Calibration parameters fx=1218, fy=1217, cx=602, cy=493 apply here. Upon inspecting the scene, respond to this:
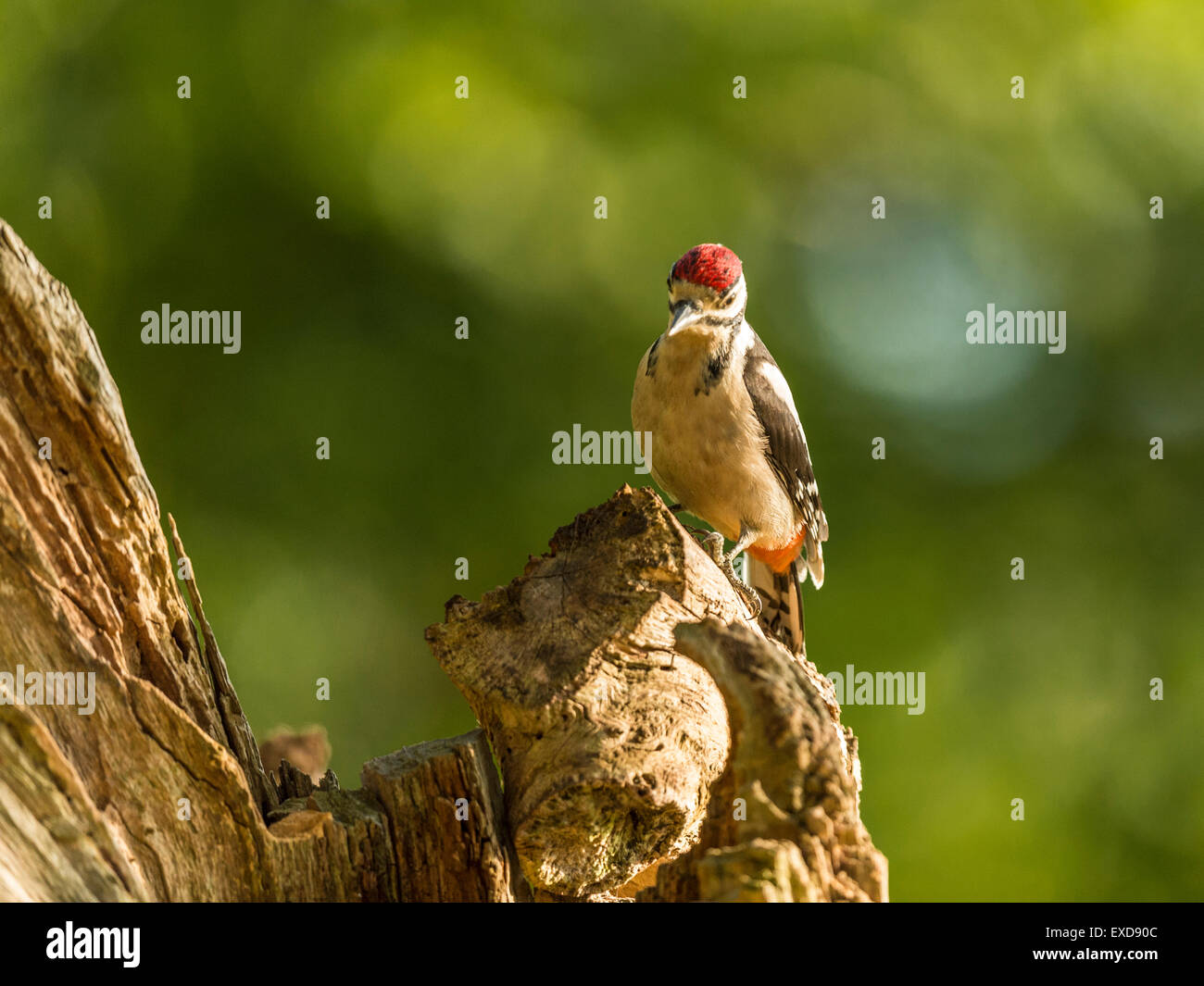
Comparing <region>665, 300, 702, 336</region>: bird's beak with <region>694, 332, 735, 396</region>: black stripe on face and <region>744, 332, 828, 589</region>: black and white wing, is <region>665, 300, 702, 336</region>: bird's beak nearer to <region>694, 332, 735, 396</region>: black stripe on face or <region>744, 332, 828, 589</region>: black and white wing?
<region>694, 332, 735, 396</region>: black stripe on face

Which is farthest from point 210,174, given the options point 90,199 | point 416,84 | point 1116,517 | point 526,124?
point 1116,517

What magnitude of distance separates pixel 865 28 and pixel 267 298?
3474mm

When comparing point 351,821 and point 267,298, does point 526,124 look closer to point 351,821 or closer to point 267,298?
point 267,298

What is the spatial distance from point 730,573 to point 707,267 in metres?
1.23

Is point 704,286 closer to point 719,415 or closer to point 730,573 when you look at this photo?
point 719,415

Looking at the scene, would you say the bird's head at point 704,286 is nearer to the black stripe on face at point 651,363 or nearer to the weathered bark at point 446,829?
the black stripe on face at point 651,363

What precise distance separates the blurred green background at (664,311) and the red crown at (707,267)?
152 cm

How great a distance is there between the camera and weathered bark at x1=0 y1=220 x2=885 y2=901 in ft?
7.71

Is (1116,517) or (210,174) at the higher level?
(210,174)

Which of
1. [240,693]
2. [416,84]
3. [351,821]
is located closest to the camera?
[351,821]

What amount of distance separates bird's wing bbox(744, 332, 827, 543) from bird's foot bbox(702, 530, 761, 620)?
572 millimetres

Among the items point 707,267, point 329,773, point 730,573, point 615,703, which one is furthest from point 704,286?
point 329,773

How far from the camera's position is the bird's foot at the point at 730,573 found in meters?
4.14
